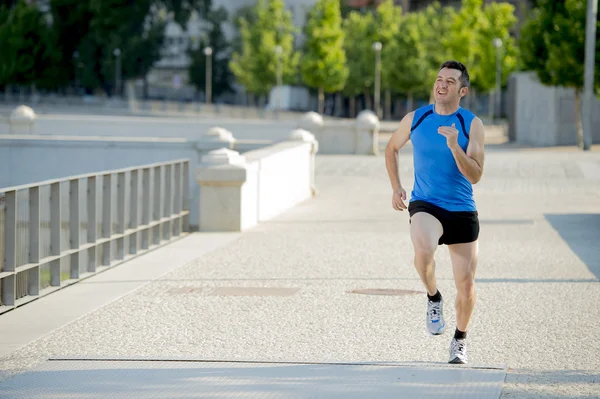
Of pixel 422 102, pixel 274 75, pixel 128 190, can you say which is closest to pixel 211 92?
pixel 274 75

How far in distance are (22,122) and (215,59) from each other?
7608 cm

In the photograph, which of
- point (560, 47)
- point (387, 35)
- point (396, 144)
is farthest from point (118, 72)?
point (396, 144)

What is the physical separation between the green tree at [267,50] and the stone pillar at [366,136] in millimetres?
60082

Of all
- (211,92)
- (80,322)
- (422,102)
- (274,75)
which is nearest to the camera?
(80,322)

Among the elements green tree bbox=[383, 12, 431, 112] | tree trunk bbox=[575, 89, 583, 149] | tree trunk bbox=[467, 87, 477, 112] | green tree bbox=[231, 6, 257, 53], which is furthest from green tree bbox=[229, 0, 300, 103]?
tree trunk bbox=[575, 89, 583, 149]

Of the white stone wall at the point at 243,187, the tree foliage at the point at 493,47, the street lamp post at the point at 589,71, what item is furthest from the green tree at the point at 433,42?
the white stone wall at the point at 243,187

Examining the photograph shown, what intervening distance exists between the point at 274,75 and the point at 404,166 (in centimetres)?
7098

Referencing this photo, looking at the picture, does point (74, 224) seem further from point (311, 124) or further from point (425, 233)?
point (311, 124)

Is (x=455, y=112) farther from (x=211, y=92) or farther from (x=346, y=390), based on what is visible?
(x=211, y=92)

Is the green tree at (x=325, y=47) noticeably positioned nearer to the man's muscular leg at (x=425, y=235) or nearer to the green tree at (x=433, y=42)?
the green tree at (x=433, y=42)

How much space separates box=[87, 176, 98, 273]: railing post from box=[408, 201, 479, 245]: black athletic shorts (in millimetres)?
5605

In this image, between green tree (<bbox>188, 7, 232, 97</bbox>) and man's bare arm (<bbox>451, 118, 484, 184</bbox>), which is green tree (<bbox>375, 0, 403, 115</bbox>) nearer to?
green tree (<bbox>188, 7, 232, 97</bbox>)

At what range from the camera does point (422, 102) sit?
12394 centimetres

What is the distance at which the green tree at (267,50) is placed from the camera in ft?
333
